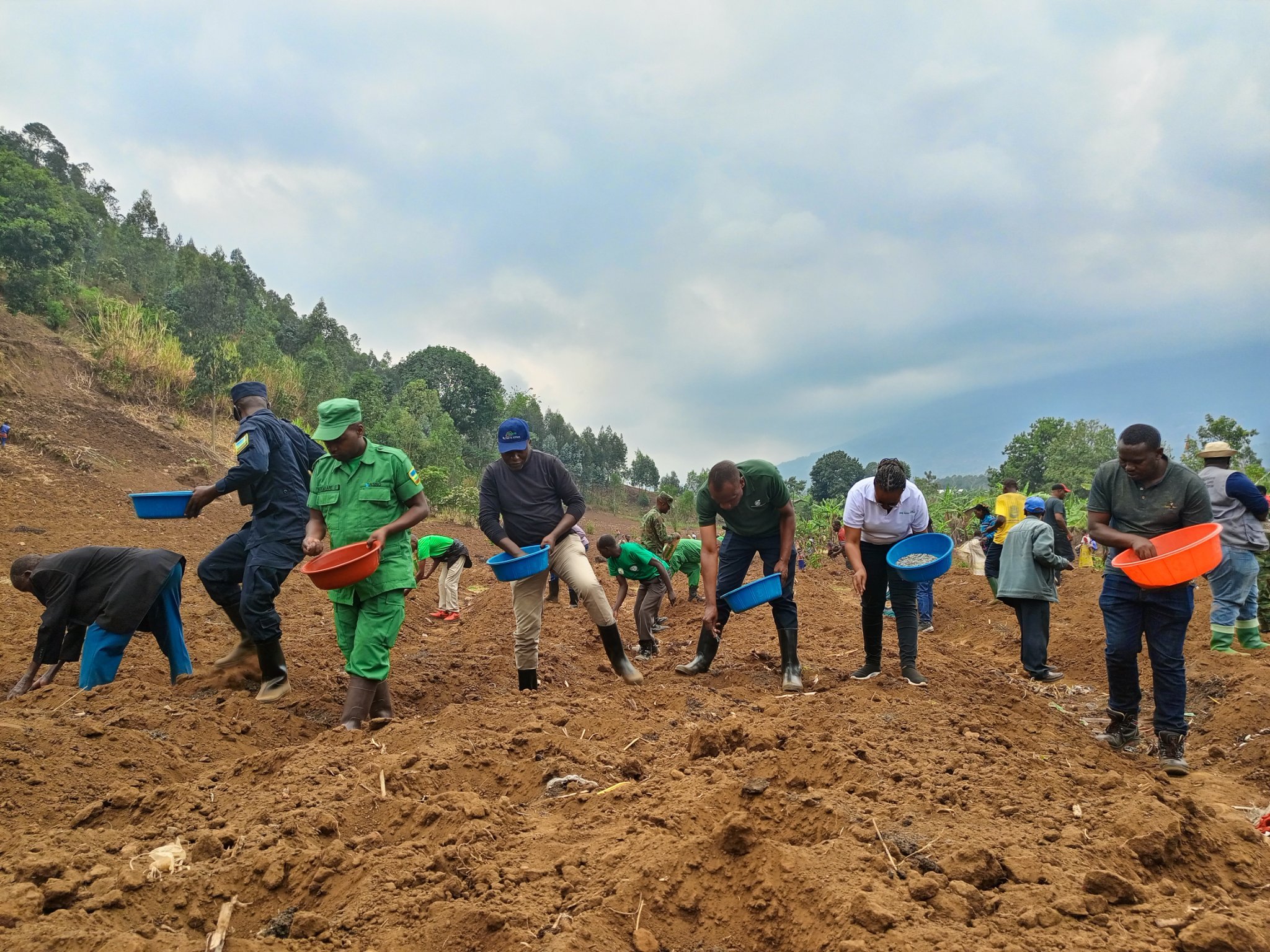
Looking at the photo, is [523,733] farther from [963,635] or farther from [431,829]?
[963,635]

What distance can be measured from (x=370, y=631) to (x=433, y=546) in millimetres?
4682

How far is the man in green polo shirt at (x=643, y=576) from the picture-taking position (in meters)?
7.02

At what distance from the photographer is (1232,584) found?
6.05 meters

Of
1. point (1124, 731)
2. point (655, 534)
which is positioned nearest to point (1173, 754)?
point (1124, 731)

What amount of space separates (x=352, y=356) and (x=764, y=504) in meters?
47.3

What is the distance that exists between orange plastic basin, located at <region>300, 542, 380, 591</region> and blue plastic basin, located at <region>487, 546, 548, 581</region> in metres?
0.69

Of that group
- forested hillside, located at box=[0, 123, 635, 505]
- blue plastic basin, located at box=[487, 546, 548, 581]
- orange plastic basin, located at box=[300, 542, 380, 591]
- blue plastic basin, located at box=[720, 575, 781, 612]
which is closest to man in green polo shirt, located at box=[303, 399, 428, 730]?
orange plastic basin, located at box=[300, 542, 380, 591]

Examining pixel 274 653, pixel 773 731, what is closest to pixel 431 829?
pixel 773 731

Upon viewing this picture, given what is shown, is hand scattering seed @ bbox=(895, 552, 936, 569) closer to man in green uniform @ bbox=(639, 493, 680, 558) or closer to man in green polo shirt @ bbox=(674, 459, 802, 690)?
man in green polo shirt @ bbox=(674, 459, 802, 690)

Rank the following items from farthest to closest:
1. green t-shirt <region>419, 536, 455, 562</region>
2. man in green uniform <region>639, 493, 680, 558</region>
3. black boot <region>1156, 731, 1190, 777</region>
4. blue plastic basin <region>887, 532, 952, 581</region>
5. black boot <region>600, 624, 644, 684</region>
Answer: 1. man in green uniform <region>639, 493, 680, 558</region>
2. green t-shirt <region>419, 536, 455, 562</region>
3. black boot <region>600, 624, 644, 684</region>
4. blue plastic basin <region>887, 532, 952, 581</region>
5. black boot <region>1156, 731, 1190, 777</region>

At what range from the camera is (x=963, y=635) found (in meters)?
8.85

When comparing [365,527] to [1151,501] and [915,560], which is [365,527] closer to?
[915,560]

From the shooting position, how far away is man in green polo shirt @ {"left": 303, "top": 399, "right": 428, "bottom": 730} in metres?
3.88

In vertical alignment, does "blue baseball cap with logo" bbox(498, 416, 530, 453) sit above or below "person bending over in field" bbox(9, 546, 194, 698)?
above
